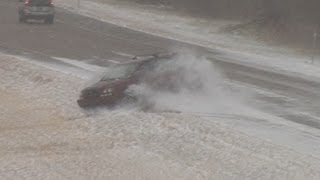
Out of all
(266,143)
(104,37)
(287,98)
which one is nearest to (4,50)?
(104,37)

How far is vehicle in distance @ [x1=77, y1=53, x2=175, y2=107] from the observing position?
773 inches

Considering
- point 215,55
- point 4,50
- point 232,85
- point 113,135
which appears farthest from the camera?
point 4,50

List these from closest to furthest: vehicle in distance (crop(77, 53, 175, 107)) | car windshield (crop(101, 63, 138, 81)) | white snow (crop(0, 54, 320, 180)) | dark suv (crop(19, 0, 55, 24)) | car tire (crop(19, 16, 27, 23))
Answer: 1. white snow (crop(0, 54, 320, 180))
2. vehicle in distance (crop(77, 53, 175, 107))
3. car windshield (crop(101, 63, 138, 81))
4. dark suv (crop(19, 0, 55, 24))
5. car tire (crop(19, 16, 27, 23))

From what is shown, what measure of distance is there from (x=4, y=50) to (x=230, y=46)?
37.8 ft

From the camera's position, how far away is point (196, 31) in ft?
135

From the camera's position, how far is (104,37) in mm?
37031

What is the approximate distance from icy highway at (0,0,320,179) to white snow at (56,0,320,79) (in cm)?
117

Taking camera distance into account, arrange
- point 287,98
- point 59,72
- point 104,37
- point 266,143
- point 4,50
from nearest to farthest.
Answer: point 266,143 → point 287,98 → point 59,72 → point 4,50 → point 104,37

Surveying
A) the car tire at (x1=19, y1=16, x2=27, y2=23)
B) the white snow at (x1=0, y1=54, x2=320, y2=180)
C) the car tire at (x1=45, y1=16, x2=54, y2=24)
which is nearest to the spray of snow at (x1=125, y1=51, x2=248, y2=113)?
the white snow at (x1=0, y1=54, x2=320, y2=180)

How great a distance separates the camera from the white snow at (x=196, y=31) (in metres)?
29.7

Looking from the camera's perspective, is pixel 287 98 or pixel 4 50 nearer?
pixel 287 98

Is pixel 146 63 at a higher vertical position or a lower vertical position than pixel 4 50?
higher

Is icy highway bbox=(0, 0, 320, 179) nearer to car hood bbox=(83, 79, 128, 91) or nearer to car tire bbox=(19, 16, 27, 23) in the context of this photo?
car tire bbox=(19, 16, 27, 23)

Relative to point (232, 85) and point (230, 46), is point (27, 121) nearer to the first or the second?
point (232, 85)
